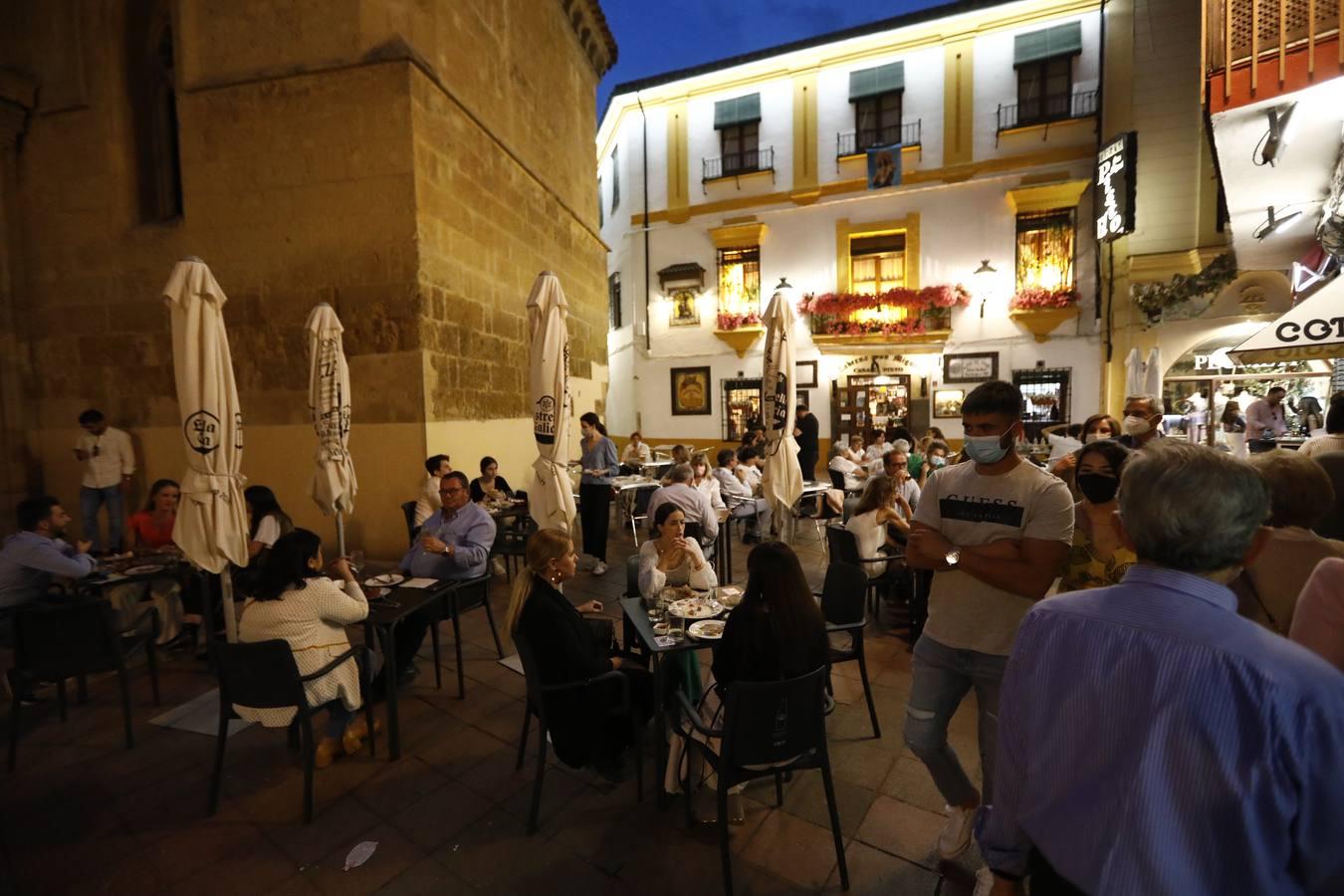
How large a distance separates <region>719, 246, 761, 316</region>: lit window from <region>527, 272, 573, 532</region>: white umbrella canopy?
41.9ft

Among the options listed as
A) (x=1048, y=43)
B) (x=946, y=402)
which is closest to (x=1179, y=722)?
(x=946, y=402)

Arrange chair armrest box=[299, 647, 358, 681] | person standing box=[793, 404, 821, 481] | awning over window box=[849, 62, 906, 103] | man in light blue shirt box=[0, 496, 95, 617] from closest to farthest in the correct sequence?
1. chair armrest box=[299, 647, 358, 681]
2. man in light blue shirt box=[0, 496, 95, 617]
3. person standing box=[793, 404, 821, 481]
4. awning over window box=[849, 62, 906, 103]

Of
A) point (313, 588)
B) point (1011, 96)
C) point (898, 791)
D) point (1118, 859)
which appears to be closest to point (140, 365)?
point (313, 588)

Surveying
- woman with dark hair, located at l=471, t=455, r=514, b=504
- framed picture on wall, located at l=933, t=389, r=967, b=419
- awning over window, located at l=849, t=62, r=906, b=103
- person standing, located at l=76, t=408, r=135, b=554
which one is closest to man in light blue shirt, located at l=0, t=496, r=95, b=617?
woman with dark hair, located at l=471, t=455, r=514, b=504

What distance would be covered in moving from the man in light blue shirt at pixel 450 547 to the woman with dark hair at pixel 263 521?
46.1 inches

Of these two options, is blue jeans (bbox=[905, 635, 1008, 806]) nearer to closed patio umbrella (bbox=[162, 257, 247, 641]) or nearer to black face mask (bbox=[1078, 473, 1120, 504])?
black face mask (bbox=[1078, 473, 1120, 504])

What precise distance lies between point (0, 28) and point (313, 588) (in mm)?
11400

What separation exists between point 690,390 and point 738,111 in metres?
8.07

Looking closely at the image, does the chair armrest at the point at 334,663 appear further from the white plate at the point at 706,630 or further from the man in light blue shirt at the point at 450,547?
the white plate at the point at 706,630

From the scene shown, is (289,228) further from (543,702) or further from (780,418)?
(543,702)

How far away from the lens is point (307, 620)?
3.10 m

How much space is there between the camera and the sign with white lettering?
1226 cm

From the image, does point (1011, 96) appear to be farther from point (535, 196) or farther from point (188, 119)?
point (188, 119)

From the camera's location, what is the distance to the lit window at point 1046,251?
14445 millimetres
